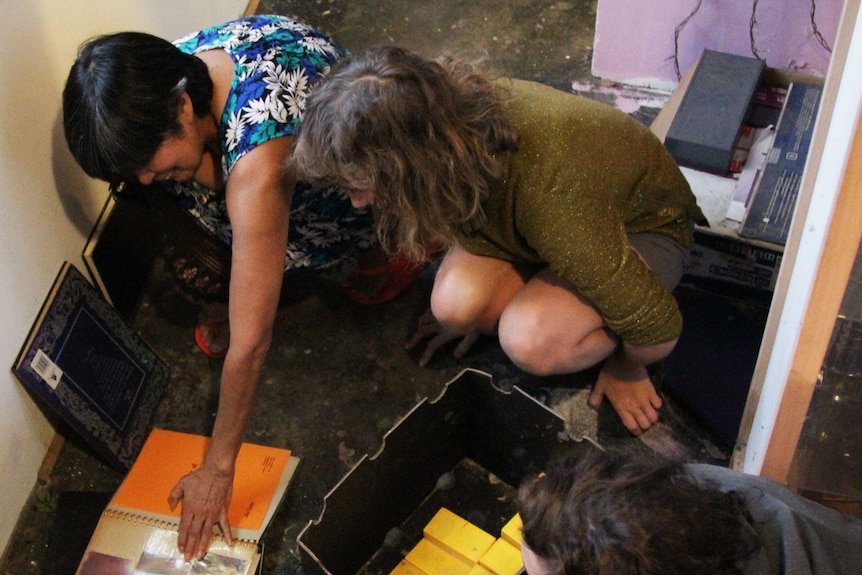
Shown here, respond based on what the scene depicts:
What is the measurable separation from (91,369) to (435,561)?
0.65 metres

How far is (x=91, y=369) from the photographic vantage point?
1.38m

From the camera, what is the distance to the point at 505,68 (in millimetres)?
2031

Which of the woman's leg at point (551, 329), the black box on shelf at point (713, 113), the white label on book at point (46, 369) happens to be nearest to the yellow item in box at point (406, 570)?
the woman's leg at point (551, 329)

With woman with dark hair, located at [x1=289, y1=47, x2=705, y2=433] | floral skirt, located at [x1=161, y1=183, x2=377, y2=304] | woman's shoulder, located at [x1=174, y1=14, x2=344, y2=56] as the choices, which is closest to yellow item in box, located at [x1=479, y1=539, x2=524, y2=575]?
woman with dark hair, located at [x1=289, y1=47, x2=705, y2=433]

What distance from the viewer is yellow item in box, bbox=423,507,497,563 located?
1.24m

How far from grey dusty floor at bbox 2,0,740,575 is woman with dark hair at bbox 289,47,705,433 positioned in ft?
0.29

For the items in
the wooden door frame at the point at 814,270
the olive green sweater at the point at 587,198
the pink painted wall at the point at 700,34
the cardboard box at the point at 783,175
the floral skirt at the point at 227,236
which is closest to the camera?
the wooden door frame at the point at 814,270

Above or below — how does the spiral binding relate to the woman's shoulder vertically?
below

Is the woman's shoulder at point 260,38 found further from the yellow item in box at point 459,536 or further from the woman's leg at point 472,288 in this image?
the yellow item in box at point 459,536

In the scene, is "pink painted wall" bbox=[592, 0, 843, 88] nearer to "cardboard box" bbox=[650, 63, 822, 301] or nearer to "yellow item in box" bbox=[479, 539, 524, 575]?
"cardboard box" bbox=[650, 63, 822, 301]

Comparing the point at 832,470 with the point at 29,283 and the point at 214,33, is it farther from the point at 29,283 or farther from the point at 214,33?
the point at 29,283

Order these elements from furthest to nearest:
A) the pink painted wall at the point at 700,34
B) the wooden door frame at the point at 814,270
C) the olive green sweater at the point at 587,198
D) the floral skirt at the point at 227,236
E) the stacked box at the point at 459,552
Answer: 1. the pink painted wall at the point at 700,34
2. the floral skirt at the point at 227,236
3. the stacked box at the point at 459,552
4. the olive green sweater at the point at 587,198
5. the wooden door frame at the point at 814,270

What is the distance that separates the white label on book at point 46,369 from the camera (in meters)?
1.29

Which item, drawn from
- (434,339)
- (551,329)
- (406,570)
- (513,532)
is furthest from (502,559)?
(434,339)
